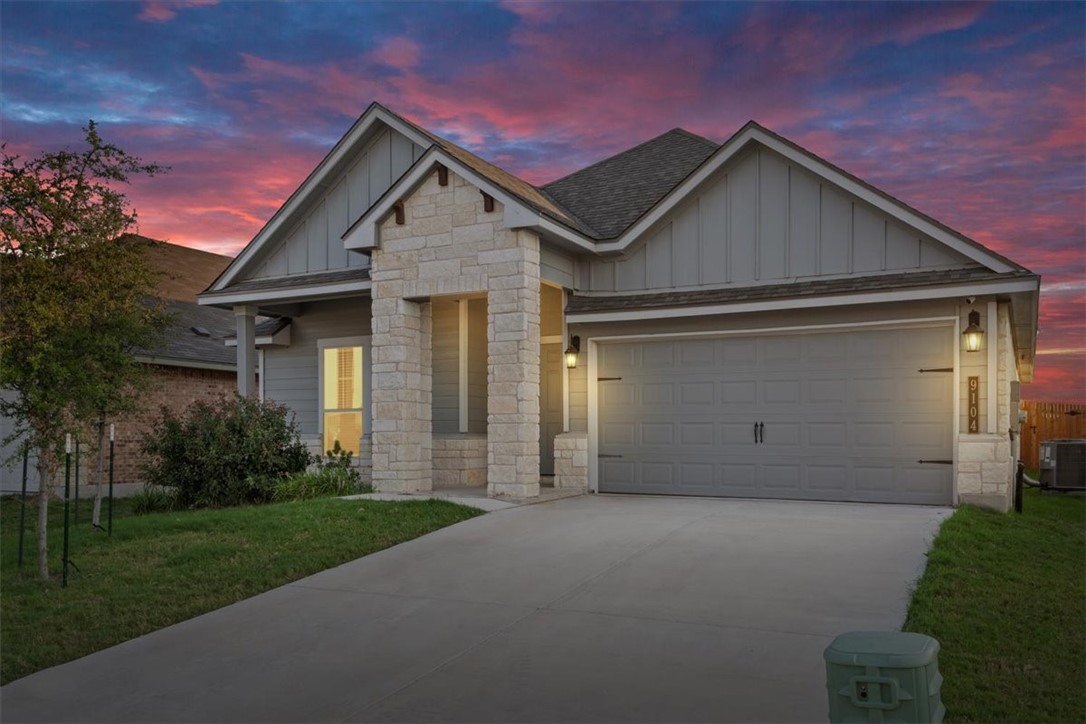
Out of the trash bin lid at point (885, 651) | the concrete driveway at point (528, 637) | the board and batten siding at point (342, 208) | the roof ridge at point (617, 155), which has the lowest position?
the concrete driveway at point (528, 637)

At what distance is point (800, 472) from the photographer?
12742 mm

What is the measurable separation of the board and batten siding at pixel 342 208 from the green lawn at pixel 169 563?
5635 millimetres

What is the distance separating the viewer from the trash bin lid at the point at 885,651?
12.2 feet

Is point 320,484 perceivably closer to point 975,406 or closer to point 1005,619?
point 975,406

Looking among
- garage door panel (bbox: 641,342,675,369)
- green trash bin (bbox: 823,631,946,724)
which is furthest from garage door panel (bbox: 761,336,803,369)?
green trash bin (bbox: 823,631,946,724)

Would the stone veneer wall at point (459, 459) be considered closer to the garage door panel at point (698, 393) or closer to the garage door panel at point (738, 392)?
the garage door panel at point (698, 393)

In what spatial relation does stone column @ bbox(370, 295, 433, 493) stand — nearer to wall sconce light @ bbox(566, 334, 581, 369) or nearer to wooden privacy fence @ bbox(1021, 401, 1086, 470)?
wall sconce light @ bbox(566, 334, 581, 369)

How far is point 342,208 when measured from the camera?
16.2m

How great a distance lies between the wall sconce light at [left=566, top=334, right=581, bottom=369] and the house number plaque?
18.5 feet

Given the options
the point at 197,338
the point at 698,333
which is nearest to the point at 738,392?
the point at 698,333

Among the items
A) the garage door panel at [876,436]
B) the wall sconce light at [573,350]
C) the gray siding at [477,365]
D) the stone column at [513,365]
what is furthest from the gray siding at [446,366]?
the garage door panel at [876,436]

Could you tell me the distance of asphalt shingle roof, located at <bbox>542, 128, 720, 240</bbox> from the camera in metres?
15.1

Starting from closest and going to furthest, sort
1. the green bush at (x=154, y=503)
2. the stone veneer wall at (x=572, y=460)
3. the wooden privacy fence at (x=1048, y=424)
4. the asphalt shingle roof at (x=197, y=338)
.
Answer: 1. the stone veneer wall at (x=572, y=460)
2. the green bush at (x=154, y=503)
3. the asphalt shingle roof at (x=197, y=338)
4. the wooden privacy fence at (x=1048, y=424)

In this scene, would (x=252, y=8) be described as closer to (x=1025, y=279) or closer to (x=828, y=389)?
(x=828, y=389)
